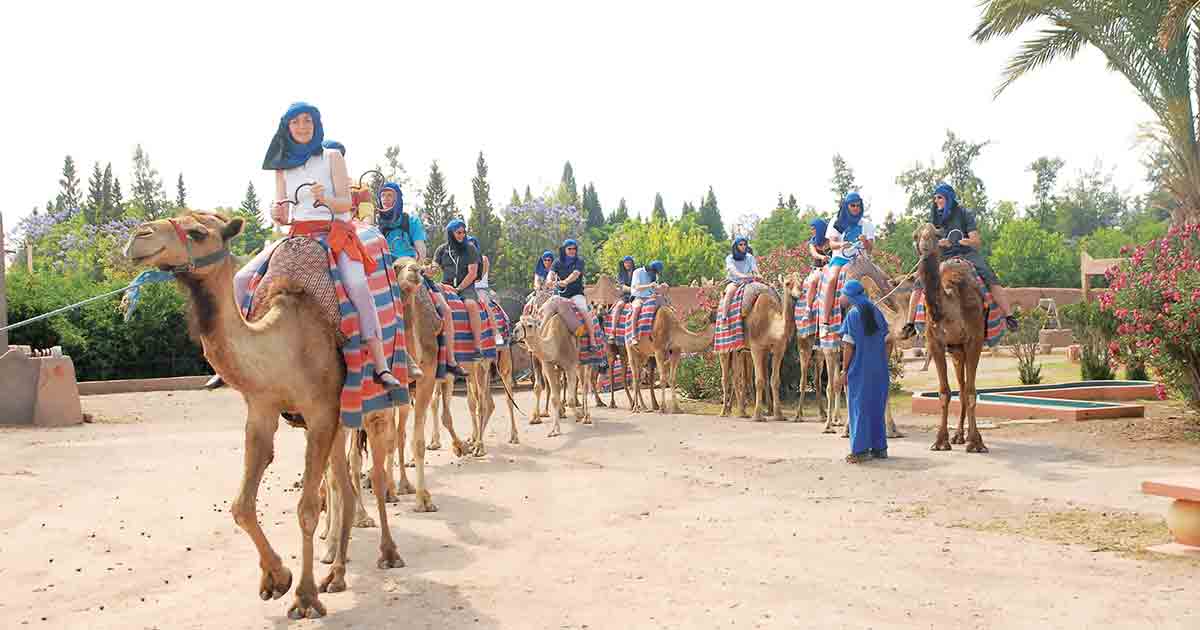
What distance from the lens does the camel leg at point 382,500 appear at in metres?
7.23

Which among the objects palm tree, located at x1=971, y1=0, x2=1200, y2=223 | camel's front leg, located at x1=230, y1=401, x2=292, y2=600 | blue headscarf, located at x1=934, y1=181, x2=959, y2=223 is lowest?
camel's front leg, located at x1=230, y1=401, x2=292, y2=600

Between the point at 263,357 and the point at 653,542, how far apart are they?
3272 millimetres

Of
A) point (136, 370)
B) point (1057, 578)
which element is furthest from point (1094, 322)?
point (136, 370)

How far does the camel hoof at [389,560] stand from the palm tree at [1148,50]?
15194 mm

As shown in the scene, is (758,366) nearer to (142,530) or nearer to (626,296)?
(626,296)

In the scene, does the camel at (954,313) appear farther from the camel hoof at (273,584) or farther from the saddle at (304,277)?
the camel hoof at (273,584)

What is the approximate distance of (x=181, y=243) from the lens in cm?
Result: 557

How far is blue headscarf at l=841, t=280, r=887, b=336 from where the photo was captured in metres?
12.5

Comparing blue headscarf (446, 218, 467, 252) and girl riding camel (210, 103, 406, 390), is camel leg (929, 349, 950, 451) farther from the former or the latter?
girl riding camel (210, 103, 406, 390)

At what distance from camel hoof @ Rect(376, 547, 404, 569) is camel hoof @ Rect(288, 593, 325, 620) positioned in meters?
1.24

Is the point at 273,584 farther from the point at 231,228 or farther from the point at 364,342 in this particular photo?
the point at 231,228

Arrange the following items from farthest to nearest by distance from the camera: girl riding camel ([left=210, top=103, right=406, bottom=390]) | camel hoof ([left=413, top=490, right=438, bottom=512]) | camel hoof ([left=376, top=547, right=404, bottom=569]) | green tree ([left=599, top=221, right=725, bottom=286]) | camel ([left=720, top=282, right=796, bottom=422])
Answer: green tree ([left=599, top=221, right=725, bottom=286]) < camel ([left=720, top=282, right=796, bottom=422]) < camel hoof ([left=413, top=490, right=438, bottom=512]) < camel hoof ([left=376, top=547, right=404, bottom=569]) < girl riding camel ([left=210, top=103, right=406, bottom=390])

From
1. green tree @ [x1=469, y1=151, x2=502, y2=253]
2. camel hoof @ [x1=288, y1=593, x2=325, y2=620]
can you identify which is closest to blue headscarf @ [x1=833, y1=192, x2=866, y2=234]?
camel hoof @ [x1=288, y1=593, x2=325, y2=620]

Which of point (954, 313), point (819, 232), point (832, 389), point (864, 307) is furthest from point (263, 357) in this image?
point (819, 232)
